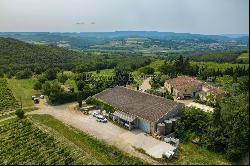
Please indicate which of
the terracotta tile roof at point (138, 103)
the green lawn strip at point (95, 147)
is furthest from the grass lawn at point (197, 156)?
the terracotta tile roof at point (138, 103)

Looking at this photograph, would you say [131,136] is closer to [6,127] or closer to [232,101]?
[232,101]

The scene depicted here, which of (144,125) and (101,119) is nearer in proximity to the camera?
(144,125)

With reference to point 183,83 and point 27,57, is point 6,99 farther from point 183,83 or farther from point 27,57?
point 27,57

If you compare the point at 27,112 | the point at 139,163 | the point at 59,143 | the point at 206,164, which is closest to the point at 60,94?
the point at 27,112

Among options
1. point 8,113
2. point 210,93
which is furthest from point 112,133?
point 210,93

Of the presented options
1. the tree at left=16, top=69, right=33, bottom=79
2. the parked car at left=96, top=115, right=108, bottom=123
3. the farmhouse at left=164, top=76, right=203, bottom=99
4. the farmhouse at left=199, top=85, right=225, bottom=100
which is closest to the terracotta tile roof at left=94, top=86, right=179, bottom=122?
the parked car at left=96, top=115, right=108, bottom=123

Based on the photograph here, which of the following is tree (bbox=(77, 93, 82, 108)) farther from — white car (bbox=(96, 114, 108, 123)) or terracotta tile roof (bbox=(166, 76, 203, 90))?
terracotta tile roof (bbox=(166, 76, 203, 90))
